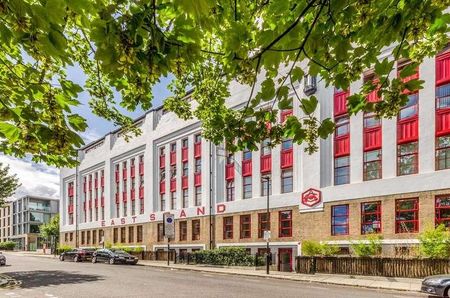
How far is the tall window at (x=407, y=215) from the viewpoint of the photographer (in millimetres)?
24359

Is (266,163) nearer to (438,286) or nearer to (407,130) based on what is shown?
(407,130)

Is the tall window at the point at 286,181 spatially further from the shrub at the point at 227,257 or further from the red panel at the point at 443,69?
the red panel at the point at 443,69

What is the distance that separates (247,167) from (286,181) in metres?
4.60

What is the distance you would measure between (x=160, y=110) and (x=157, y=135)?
9.65 ft

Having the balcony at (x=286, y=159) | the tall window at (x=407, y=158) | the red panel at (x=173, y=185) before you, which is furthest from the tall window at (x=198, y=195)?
the tall window at (x=407, y=158)

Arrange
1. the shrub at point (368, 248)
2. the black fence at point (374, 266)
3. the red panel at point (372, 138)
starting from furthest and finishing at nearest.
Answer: the red panel at point (372, 138), the shrub at point (368, 248), the black fence at point (374, 266)

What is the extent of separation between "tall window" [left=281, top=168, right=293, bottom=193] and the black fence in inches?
322

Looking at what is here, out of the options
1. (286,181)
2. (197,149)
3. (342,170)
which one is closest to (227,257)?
(286,181)

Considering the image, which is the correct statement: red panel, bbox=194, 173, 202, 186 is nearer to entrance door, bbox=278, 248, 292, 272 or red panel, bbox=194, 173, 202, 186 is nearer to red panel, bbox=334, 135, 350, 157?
entrance door, bbox=278, 248, 292, 272

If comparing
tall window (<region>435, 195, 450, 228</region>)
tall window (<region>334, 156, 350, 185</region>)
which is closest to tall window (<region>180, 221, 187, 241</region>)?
tall window (<region>334, 156, 350, 185</region>)

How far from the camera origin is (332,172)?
2934 centimetres

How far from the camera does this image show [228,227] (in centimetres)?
3738

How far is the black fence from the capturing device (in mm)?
19969

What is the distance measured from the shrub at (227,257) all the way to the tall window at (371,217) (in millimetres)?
7917
